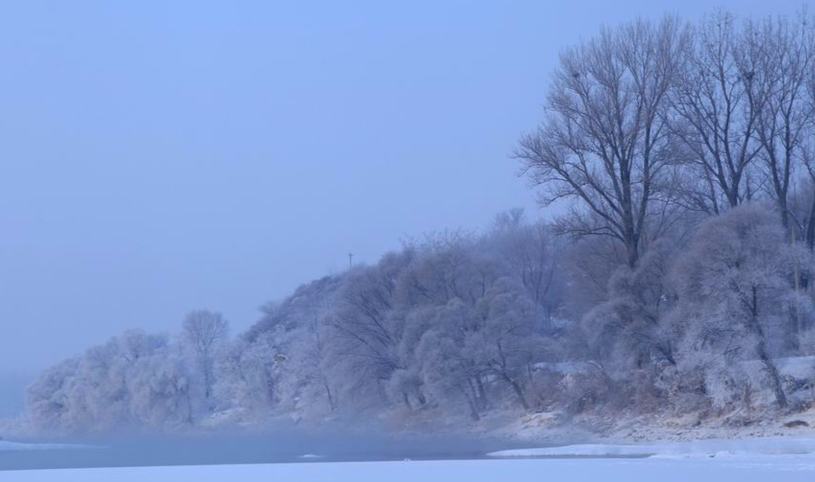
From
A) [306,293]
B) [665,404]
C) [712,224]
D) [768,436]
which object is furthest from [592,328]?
[306,293]

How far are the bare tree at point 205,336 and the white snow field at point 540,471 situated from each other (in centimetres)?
3882

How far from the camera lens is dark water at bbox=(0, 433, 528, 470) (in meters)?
27.4

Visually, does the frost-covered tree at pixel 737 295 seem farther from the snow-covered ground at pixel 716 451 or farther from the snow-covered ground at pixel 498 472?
the snow-covered ground at pixel 498 472

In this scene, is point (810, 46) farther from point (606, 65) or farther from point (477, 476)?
point (477, 476)

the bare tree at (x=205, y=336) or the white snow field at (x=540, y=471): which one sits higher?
the bare tree at (x=205, y=336)

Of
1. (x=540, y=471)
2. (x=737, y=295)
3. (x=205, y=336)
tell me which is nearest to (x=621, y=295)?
(x=737, y=295)

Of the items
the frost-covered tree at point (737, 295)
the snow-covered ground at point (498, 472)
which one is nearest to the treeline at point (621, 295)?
the frost-covered tree at point (737, 295)

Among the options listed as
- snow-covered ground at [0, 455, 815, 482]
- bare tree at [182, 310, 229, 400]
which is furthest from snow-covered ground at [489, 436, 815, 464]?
bare tree at [182, 310, 229, 400]

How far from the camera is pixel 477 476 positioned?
16.5m

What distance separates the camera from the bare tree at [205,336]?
58906 millimetres

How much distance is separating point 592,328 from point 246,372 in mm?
28754

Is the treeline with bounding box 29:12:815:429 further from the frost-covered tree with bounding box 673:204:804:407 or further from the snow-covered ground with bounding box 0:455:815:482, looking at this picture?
the snow-covered ground with bounding box 0:455:815:482

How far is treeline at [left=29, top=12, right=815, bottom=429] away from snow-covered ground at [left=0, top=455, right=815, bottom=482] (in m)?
12.8

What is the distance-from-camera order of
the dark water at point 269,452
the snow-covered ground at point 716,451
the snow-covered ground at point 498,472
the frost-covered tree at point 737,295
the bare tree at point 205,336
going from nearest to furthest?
the snow-covered ground at point 498,472, the snow-covered ground at point 716,451, the dark water at point 269,452, the frost-covered tree at point 737,295, the bare tree at point 205,336
